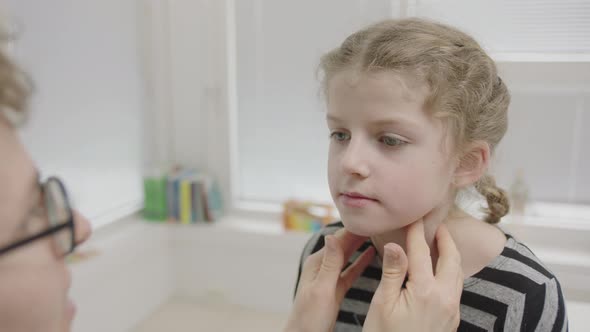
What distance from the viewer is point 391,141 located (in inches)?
29.5

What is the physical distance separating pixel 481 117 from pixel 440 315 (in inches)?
12.7

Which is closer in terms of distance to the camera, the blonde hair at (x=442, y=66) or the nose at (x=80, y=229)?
the nose at (x=80, y=229)

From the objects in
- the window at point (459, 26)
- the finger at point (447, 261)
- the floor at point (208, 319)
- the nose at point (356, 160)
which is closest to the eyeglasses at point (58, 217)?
the nose at point (356, 160)

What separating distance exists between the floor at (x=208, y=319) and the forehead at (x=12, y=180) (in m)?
1.48

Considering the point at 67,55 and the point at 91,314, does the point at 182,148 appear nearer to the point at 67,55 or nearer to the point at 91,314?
the point at 67,55

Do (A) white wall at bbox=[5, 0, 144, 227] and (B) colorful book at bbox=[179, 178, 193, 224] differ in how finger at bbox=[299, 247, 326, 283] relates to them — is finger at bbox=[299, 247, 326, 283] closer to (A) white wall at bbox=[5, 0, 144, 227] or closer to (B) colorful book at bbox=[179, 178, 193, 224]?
(A) white wall at bbox=[5, 0, 144, 227]

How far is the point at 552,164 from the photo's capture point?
166 centimetres

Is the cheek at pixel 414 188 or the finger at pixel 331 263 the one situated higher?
the cheek at pixel 414 188

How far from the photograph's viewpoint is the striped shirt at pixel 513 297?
2.52 feet

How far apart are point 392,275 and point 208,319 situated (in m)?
1.33

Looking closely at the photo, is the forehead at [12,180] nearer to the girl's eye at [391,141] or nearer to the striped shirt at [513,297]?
the girl's eye at [391,141]

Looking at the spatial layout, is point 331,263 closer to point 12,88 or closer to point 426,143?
point 426,143

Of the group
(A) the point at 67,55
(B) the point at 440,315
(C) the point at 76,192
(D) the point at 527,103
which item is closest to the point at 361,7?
(D) the point at 527,103

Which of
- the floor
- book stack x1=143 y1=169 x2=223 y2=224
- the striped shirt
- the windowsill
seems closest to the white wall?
book stack x1=143 y1=169 x2=223 y2=224
